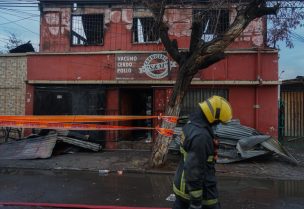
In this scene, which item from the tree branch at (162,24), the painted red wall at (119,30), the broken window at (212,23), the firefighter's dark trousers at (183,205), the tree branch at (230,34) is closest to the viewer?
the firefighter's dark trousers at (183,205)

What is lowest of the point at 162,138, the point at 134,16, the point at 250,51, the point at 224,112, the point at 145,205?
the point at 145,205

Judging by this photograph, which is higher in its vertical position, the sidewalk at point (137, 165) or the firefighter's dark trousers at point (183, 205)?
the firefighter's dark trousers at point (183, 205)

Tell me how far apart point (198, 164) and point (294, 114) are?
15.4 m

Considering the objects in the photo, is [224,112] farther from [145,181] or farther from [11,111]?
[11,111]

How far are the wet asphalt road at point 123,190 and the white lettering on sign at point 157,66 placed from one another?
5.29 metres

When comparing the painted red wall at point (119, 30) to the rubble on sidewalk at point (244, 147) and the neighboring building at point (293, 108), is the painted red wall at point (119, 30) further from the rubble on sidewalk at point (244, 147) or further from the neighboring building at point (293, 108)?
the neighboring building at point (293, 108)

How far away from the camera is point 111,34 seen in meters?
16.2

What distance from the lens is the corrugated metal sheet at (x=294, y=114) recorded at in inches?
723

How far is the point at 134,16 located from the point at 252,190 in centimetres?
890

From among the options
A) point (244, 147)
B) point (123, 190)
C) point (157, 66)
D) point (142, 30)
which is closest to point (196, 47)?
point (244, 147)

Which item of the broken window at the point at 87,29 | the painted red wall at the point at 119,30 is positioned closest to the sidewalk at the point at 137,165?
the painted red wall at the point at 119,30

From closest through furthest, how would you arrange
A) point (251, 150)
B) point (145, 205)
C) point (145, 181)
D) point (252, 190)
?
point (145, 205) < point (252, 190) < point (145, 181) < point (251, 150)

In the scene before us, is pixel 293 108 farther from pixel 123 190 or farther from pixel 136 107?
pixel 123 190

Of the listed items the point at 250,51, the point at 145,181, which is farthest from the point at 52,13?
the point at 145,181
